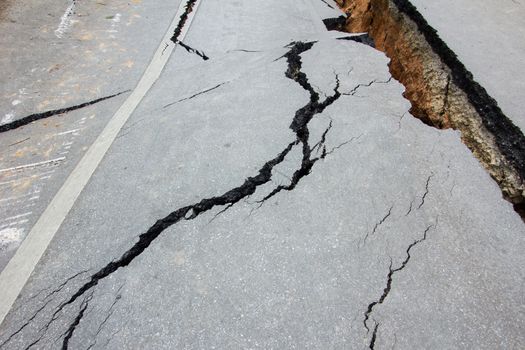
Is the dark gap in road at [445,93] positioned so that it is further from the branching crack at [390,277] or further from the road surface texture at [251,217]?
the branching crack at [390,277]

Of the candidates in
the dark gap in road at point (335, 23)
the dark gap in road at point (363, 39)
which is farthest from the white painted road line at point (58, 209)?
the dark gap in road at point (335, 23)

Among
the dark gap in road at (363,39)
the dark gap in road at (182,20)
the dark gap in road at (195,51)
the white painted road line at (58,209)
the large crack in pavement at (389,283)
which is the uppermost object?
the dark gap in road at (363,39)

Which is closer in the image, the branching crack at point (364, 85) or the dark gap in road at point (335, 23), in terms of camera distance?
the branching crack at point (364, 85)

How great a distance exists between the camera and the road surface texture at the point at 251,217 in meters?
1.38

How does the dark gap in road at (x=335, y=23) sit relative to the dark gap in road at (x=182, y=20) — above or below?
above

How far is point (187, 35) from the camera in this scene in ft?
11.7

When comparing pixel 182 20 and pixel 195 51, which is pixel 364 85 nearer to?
pixel 195 51

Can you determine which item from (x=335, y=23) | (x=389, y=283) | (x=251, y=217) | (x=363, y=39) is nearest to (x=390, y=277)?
(x=389, y=283)

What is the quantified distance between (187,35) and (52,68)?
1.39 meters

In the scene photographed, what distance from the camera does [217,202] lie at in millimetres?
1836

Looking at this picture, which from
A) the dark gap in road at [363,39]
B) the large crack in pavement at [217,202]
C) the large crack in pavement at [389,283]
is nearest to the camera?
the large crack in pavement at [389,283]

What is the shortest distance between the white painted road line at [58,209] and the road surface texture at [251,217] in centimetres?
1

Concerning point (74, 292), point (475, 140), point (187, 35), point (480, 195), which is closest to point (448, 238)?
point (480, 195)

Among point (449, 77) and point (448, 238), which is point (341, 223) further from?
point (449, 77)
